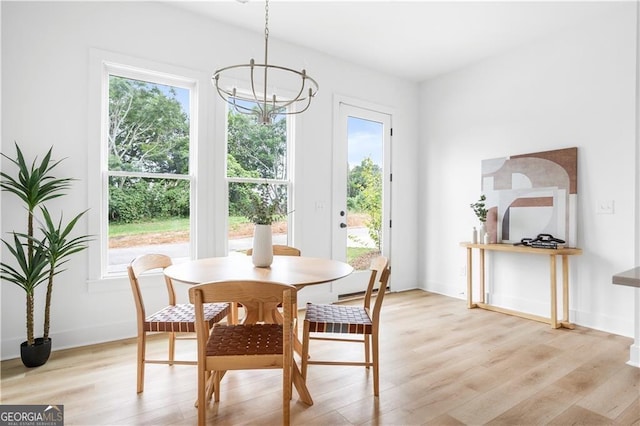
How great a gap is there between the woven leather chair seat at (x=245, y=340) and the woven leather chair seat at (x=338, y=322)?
24cm

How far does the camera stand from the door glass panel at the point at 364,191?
4.70 m

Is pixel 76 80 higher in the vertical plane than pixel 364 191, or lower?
higher

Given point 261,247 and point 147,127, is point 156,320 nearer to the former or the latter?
point 261,247

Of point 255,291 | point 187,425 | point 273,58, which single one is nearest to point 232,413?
point 187,425

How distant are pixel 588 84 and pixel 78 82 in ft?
15.4

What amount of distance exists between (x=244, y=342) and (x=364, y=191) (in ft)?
10.7

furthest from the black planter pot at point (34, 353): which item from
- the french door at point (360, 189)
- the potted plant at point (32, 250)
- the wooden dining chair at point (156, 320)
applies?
the french door at point (360, 189)

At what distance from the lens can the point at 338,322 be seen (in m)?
2.20

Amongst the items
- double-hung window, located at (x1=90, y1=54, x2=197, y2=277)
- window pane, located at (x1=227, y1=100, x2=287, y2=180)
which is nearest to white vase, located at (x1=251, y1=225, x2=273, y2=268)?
double-hung window, located at (x1=90, y1=54, x2=197, y2=277)

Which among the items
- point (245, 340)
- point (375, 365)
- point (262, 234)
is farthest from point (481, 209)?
point (245, 340)

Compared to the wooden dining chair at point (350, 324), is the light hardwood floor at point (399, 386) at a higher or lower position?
lower

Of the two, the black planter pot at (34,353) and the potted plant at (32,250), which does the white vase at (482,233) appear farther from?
the black planter pot at (34,353)

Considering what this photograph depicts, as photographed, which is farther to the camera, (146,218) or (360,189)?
(360,189)

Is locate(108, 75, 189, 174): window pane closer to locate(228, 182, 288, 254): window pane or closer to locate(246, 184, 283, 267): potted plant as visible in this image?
locate(228, 182, 288, 254): window pane
